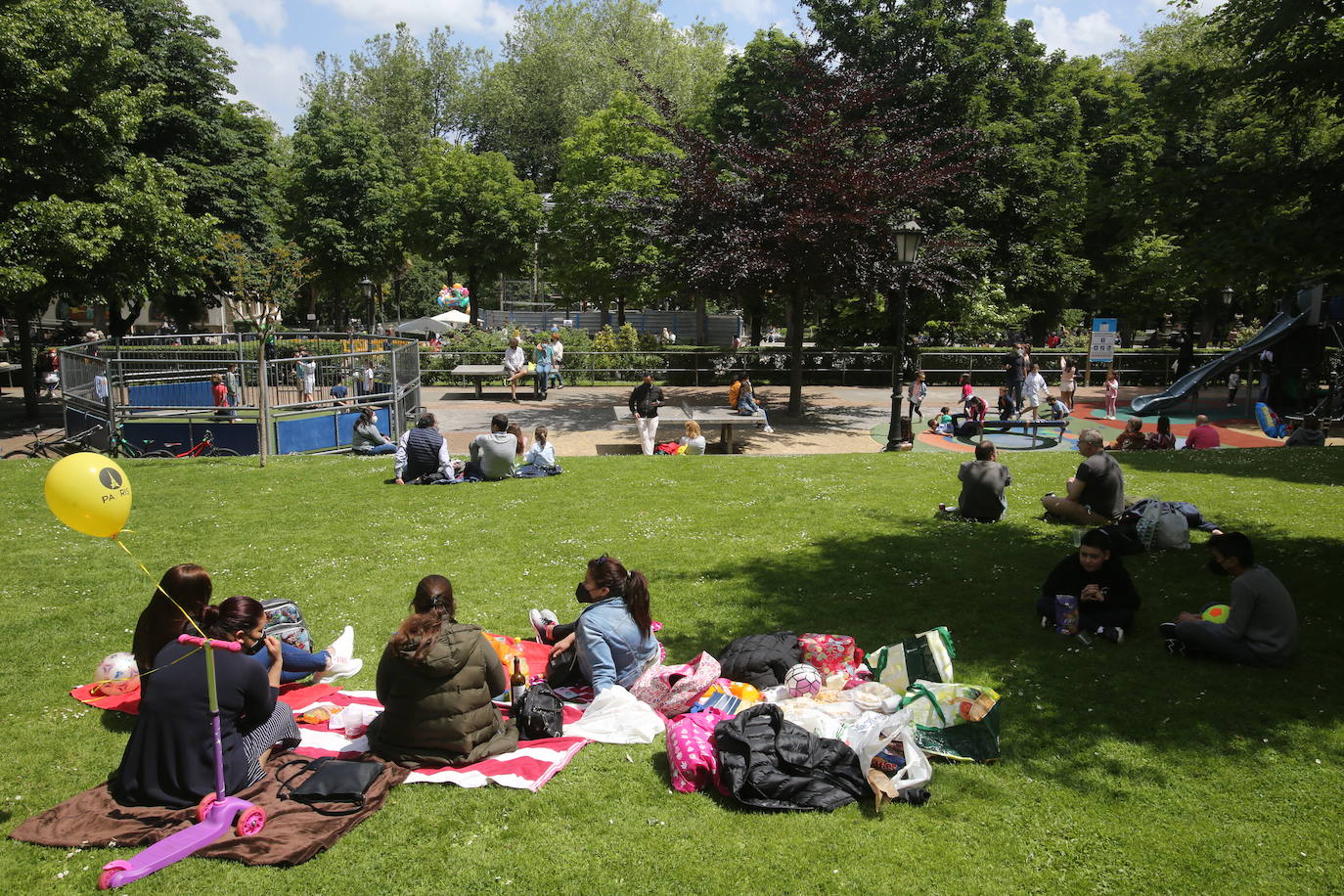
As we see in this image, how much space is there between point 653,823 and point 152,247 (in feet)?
66.9

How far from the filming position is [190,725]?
4699mm

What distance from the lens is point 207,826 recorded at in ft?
15.0

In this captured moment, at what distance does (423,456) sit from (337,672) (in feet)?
22.1

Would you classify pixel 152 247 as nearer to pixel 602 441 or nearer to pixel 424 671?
pixel 602 441

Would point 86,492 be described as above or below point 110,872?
above

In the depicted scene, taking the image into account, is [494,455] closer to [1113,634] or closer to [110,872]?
[1113,634]

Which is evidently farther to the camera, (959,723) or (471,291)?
(471,291)

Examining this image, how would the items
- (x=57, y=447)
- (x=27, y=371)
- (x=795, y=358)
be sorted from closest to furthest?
(x=57, y=447), (x=27, y=371), (x=795, y=358)

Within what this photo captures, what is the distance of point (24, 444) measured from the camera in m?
19.1

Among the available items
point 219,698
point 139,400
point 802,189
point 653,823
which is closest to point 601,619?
point 653,823

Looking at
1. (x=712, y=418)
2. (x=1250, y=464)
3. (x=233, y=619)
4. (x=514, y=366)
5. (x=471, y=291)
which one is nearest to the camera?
(x=233, y=619)

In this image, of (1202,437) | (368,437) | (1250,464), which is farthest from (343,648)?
(1202,437)

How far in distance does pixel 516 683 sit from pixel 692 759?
1591 mm

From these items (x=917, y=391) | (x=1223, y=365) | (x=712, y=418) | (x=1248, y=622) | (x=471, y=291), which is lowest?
(x=1248, y=622)
